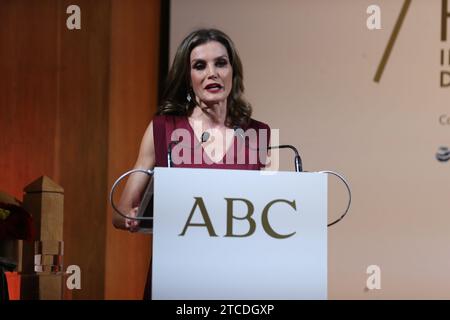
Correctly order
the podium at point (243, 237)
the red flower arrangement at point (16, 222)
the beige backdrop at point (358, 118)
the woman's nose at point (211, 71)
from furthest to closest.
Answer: the beige backdrop at point (358, 118) → the woman's nose at point (211, 71) → the red flower arrangement at point (16, 222) → the podium at point (243, 237)

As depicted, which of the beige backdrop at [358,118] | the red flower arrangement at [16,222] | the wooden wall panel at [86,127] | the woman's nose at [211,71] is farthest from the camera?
the beige backdrop at [358,118]

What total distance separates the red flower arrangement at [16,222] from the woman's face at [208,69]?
0.74m

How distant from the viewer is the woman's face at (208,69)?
2562mm

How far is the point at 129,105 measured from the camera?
11.7 feet

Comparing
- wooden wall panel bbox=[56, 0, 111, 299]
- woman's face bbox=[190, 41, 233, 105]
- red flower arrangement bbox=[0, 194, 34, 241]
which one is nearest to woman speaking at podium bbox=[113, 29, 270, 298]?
woman's face bbox=[190, 41, 233, 105]

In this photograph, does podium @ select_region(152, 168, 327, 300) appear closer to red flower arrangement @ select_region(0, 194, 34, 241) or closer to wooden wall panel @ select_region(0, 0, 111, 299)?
red flower arrangement @ select_region(0, 194, 34, 241)

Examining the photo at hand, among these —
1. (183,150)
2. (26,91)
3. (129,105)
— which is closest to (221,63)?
(183,150)

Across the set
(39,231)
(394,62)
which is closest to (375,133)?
(394,62)

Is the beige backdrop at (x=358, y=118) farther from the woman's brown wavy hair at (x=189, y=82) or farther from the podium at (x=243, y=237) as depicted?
A: the podium at (x=243, y=237)

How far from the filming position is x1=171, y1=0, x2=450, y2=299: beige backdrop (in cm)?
368

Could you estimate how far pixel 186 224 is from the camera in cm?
187

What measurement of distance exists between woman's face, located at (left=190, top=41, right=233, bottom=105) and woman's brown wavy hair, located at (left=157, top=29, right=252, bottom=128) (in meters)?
0.01

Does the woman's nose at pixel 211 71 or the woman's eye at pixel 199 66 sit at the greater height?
the woman's eye at pixel 199 66

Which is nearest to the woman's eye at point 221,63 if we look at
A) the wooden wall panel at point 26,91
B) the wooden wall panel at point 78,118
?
the wooden wall panel at point 78,118
